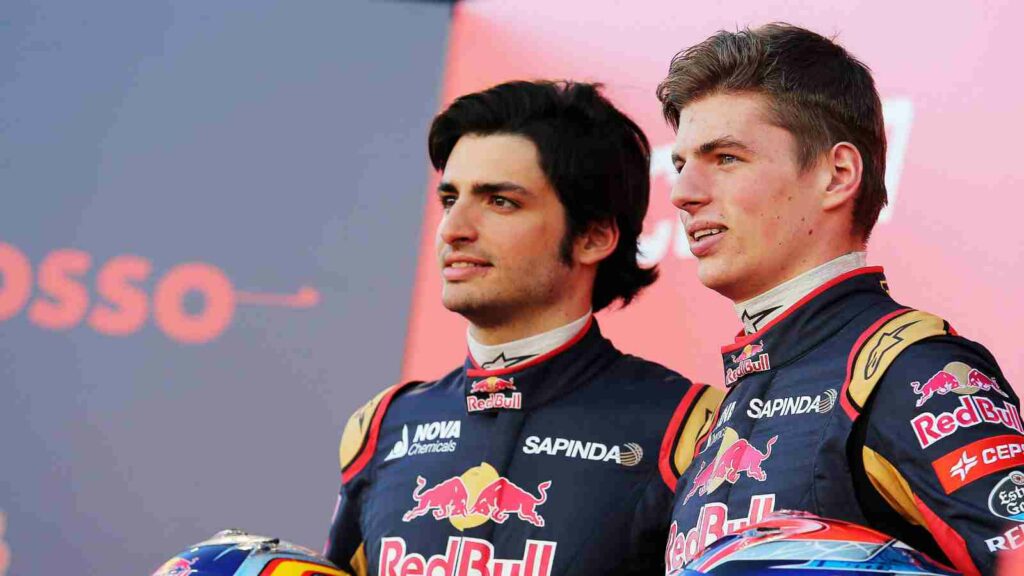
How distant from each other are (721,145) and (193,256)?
2794mm

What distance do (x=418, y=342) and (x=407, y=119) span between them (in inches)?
→ 30.3

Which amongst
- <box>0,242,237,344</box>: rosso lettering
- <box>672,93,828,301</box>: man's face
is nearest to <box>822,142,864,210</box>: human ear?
<box>672,93,828,301</box>: man's face

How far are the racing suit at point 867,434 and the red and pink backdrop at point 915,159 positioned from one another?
2.42ft

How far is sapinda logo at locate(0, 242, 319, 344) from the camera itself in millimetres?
3914

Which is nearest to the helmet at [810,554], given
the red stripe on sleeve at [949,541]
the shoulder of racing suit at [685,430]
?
the red stripe on sleeve at [949,541]

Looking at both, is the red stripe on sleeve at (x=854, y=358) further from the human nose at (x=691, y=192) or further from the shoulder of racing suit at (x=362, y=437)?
the shoulder of racing suit at (x=362, y=437)

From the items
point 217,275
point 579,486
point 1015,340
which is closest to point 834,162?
point 579,486

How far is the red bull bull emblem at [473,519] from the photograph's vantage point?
6.56 feet

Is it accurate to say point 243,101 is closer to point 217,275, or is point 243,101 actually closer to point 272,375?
point 217,275

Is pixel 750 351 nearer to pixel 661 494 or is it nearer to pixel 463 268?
pixel 661 494

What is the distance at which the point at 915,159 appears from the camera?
2.59 meters

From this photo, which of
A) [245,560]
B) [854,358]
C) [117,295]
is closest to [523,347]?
[245,560]

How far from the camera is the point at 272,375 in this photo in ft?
14.2

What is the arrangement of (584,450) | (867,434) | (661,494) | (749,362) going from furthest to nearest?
1. (584,450)
2. (661,494)
3. (749,362)
4. (867,434)
